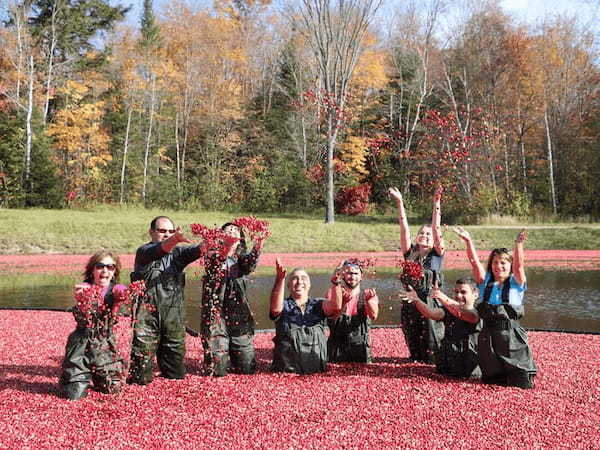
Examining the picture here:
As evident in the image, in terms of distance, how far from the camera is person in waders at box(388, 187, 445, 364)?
557 cm

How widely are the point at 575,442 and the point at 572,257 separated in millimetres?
15802

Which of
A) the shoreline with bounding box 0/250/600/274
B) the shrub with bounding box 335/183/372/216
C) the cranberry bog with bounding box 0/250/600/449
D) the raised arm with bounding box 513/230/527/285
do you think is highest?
the shrub with bounding box 335/183/372/216

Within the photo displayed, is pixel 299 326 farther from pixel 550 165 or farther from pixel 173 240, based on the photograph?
pixel 550 165

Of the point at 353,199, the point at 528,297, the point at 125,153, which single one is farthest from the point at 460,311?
the point at 125,153

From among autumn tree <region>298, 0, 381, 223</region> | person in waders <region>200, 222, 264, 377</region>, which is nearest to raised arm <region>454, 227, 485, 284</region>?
person in waders <region>200, 222, 264, 377</region>

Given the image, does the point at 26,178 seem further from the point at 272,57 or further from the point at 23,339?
the point at 23,339

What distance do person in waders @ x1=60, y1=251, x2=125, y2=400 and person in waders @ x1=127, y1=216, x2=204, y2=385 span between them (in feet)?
0.61

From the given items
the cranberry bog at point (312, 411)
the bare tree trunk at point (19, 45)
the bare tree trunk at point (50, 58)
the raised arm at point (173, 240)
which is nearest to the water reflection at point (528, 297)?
the cranberry bog at point (312, 411)

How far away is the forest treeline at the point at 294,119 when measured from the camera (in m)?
29.3

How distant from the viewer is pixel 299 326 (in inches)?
213

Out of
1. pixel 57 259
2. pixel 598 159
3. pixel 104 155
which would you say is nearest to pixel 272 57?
pixel 104 155

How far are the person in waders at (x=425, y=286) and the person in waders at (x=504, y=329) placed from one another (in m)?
0.68

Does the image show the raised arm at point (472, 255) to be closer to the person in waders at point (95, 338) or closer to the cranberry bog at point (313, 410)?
the cranberry bog at point (313, 410)

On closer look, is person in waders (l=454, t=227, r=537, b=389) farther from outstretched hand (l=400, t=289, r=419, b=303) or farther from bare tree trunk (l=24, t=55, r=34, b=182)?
bare tree trunk (l=24, t=55, r=34, b=182)
